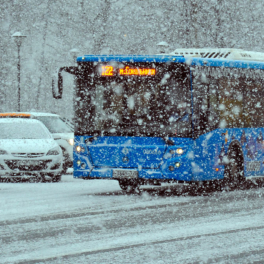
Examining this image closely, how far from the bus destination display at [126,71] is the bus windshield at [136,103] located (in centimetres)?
6

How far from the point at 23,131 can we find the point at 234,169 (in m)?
6.17

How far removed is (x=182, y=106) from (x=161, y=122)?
19.7 inches

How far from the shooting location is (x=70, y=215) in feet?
39.9

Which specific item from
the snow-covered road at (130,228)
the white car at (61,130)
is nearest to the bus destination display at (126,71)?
the snow-covered road at (130,228)

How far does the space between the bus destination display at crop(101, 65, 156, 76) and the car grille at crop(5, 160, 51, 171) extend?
13.2 feet

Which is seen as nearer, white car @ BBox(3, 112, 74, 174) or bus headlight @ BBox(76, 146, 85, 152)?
bus headlight @ BBox(76, 146, 85, 152)

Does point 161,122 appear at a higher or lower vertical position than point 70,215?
higher

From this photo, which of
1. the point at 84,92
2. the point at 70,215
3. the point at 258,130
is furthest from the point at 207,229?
the point at 258,130

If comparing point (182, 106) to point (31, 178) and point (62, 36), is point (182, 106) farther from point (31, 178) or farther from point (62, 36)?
point (62, 36)

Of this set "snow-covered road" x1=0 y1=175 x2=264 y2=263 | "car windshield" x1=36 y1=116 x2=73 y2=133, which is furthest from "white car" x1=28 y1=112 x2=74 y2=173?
"snow-covered road" x1=0 y1=175 x2=264 y2=263

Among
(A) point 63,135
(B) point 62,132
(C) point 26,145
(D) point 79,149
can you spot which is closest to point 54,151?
(C) point 26,145

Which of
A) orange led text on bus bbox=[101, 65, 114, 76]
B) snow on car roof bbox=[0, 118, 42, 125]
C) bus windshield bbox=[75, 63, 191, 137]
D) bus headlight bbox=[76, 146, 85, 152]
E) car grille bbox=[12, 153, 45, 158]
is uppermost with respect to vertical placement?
orange led text on bus bbox=[101, 65, 114, 76]

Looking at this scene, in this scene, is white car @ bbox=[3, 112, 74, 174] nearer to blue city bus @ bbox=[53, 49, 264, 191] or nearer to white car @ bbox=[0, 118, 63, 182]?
white car @ bbox=[0, 118, 63, 182]

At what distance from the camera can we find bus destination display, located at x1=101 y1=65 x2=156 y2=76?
15734 mm
